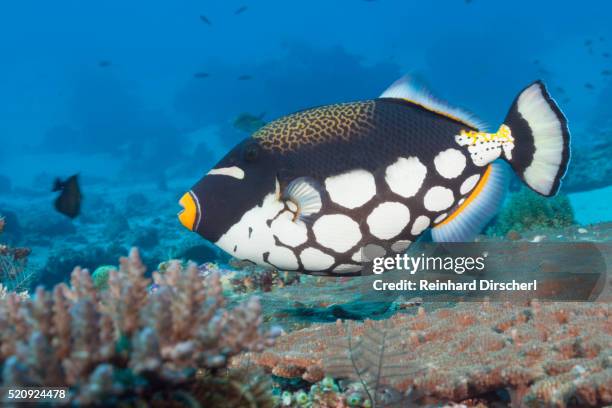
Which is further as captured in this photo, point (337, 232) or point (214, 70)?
point (214, 70)

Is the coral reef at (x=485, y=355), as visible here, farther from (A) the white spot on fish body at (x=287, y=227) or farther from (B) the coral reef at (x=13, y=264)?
(B) the coral reef at (x=13, y=264)

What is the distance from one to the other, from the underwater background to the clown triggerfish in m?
0.30

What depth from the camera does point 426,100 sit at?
2340 mm

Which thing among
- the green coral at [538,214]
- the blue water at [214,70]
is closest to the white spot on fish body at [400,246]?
the green coral at [538,214]

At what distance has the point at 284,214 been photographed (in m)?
1.99

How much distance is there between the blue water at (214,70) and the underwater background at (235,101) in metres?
0.37

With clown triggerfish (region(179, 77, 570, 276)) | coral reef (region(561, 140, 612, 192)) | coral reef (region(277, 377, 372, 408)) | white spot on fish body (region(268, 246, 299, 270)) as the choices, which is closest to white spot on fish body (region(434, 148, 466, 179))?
clown triggerfish (region(179, 77, 570, 276))

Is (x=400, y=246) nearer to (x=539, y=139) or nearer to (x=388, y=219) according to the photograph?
(x=388, y=219)

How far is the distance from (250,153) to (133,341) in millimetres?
981

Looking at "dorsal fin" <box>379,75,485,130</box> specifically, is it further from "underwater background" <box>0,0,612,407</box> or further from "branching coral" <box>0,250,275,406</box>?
"branching coral" <box>0,250,275,406</box>

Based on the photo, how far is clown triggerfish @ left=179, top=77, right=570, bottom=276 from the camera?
2.00 metres

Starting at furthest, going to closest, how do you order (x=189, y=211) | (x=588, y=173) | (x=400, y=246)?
(x=588, y=173) → (x=400, y=246) → (x=189, y=211)

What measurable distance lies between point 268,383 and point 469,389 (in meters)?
1.08

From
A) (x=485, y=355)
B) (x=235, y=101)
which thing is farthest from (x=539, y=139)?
(x=235, y=101)
